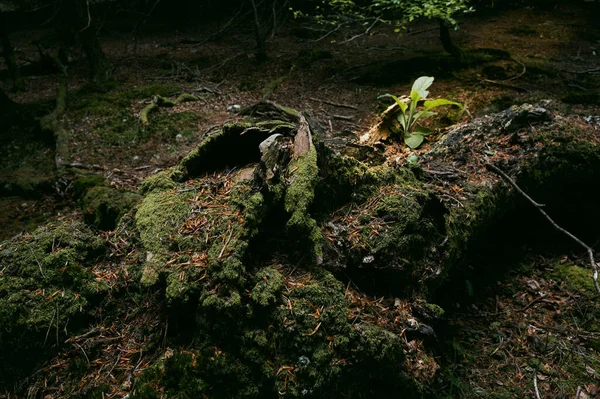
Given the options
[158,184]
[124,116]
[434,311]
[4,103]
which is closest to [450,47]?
[124,116]

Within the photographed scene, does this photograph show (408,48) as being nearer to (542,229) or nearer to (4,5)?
(542,229)

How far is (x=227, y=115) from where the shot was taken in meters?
7.60

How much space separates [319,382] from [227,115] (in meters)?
6.47

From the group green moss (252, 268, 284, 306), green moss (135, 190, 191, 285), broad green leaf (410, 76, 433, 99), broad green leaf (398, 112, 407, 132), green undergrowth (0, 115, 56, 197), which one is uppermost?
green moss (135, 190, 191, 285)

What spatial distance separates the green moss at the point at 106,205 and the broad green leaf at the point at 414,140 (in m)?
3.40

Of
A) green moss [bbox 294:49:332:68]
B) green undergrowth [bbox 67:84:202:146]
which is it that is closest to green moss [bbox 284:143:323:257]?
green undergrowth [bbox 67:84:202:146]

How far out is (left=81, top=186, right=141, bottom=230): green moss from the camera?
402cm

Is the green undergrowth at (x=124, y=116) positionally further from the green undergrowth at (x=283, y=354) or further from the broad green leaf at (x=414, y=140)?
the green undergrowth at (x=283, y=354)

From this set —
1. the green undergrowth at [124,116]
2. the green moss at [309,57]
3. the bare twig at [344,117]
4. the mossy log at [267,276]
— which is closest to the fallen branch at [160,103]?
the green undergrowth at [124,116]

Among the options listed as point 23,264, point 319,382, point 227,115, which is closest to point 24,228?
point 23,264

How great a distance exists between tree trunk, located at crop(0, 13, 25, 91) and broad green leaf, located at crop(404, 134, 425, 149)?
8705mm

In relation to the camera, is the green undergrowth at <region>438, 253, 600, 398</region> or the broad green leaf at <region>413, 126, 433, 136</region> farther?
the broad green leaf at <region>413, 126, 433, 136</region>

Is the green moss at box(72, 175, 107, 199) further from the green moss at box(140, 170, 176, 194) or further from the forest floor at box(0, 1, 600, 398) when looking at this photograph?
the green moss at box(140, 170, 176, 194)

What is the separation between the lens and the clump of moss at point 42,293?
1.87 meters
